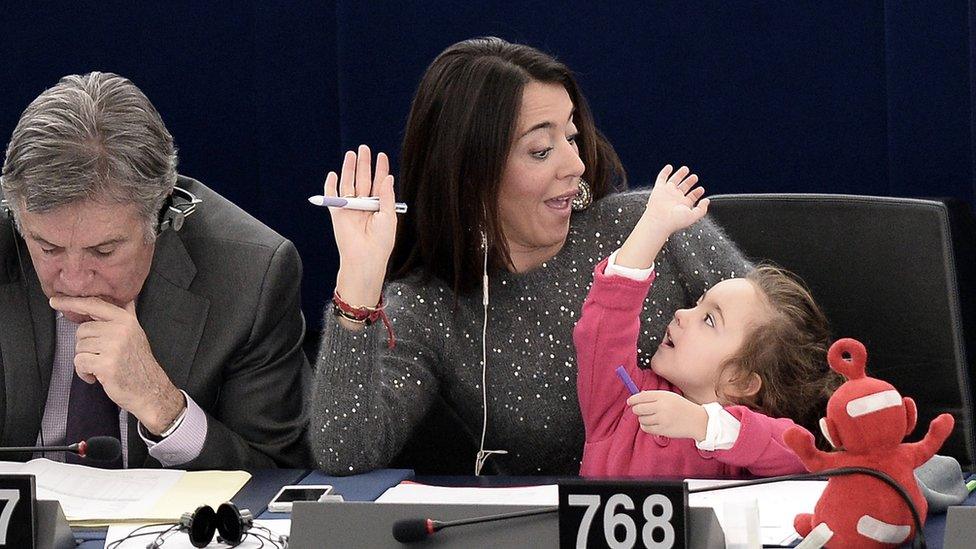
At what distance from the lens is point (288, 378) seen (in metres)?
2.31

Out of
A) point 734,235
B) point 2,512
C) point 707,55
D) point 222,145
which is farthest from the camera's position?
point 222,145

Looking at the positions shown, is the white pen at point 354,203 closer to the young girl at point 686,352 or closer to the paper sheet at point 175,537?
the young girl at point 686,352

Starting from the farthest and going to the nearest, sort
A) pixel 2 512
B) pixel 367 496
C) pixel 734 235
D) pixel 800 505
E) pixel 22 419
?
pixel 734 235
pixel 22 419
pixel 367 496
pixel 800 505
pixel 2 512

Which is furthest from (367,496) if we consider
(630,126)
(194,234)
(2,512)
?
(630,126)

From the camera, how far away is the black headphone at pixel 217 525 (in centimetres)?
165

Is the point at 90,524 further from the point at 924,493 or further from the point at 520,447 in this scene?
the point at 924,493

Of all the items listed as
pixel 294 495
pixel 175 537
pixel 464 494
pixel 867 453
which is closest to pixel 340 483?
pixel 294 495

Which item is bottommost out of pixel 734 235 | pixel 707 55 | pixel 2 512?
pixel 2 512

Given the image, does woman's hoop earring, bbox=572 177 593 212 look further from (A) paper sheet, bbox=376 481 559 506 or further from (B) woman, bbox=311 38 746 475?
(A) paper sheet, bbox=376 481 559 506

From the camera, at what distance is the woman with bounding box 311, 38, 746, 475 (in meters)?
2.29

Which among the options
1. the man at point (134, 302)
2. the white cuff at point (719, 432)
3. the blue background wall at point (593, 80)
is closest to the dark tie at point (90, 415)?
the man at point (134, 302)

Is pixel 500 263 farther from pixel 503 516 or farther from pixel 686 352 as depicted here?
pixel 503 516

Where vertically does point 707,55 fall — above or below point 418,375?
above

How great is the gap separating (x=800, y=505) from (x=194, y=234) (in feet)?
3.71
